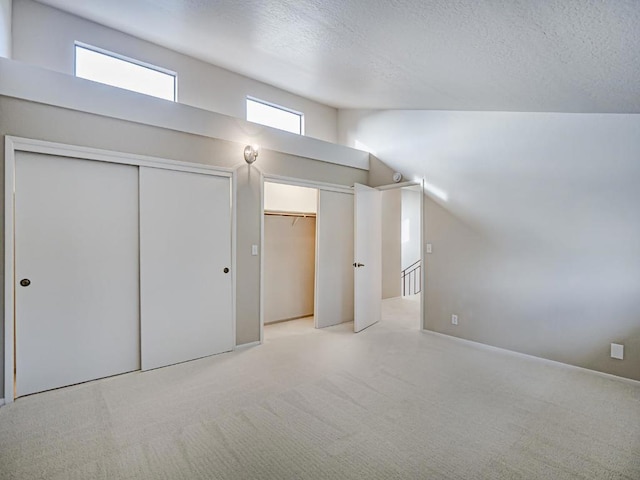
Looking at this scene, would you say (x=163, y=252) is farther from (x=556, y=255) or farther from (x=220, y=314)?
(x=556, y=255)

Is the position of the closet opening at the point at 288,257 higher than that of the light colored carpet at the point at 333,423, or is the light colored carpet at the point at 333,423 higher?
the closet opening at the point at 288,257

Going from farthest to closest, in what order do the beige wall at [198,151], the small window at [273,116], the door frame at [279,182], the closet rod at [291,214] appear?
the small window at [273,116] < the closet rod at [291,214] < the door frame at [279,182] < the beige wall at [198,151]

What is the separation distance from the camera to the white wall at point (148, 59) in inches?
143

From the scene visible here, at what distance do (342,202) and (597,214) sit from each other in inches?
114

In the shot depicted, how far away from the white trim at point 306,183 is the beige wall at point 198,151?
6 cm

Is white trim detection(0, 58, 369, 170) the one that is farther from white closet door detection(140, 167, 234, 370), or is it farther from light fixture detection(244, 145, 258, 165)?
white closet door detection(140, 167, 234, 370)

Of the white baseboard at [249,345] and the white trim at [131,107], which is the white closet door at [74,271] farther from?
the white baseboard at [249,345]

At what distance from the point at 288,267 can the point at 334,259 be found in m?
0.74

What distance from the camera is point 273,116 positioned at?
18.0ft

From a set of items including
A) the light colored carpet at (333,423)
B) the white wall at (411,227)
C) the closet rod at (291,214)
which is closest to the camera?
the light colored carpet at (333,423)

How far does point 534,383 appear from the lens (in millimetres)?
2992

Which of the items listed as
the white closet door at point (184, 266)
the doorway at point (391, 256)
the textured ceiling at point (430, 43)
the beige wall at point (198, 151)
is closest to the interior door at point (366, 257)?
the doorway at point (391, 256)

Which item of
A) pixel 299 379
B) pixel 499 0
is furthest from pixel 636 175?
pixel 299 379

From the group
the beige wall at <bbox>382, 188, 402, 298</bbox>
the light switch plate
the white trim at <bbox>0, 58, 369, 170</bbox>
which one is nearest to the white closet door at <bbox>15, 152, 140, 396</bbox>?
the white trim at <bbox>0, 58, 369, 170</bbox>
